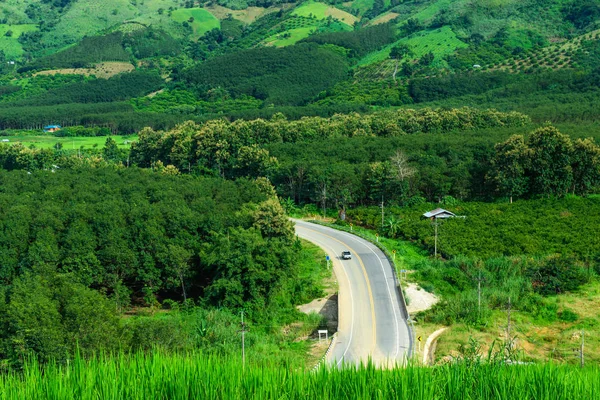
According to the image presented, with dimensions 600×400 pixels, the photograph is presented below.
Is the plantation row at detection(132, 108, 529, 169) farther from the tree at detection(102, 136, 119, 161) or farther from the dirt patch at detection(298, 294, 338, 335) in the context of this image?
the dirt patch at detection(298, 294, 338, 335)

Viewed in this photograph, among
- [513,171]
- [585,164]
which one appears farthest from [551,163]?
[513,171]

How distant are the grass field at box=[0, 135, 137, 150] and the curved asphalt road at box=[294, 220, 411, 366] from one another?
A: 75.2 m

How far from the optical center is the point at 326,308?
44125 millimetres

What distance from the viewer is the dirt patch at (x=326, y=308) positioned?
139 feet

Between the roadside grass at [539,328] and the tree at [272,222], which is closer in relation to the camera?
the roadside grass at [539,328]

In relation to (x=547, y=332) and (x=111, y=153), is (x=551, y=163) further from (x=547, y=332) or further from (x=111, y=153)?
(x=111, y=153)

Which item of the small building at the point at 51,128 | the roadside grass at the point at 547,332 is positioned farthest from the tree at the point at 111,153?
the roadside grass at the point at 547,332

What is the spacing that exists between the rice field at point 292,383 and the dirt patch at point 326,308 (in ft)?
76.8

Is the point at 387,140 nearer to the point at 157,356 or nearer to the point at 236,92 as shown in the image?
the point at 157,356

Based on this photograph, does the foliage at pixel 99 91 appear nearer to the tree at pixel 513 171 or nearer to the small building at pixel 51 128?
the small building at pixel 51 128

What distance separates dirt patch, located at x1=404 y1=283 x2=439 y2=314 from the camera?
41.7m

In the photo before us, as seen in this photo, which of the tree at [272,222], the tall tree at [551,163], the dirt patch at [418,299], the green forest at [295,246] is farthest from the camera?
the tall tree at [551,163]

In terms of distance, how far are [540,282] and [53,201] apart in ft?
125

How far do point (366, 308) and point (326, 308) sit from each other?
3.56 meters
